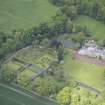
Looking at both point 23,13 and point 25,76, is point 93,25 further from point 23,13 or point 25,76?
point 25,76

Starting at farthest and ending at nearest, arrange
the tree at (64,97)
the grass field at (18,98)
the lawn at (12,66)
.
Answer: the lawn at (12,66) → the grass field at (18,98) → the tree at (64,97)

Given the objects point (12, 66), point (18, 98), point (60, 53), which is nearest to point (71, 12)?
point (60, 53)

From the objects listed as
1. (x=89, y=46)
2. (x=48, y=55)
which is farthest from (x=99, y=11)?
(x=48, y=55)

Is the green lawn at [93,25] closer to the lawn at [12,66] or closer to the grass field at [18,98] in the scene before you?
the lawn at [12,66]

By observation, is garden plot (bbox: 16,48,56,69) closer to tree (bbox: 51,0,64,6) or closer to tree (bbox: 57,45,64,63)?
tree (bbox: 57,45,64,63)

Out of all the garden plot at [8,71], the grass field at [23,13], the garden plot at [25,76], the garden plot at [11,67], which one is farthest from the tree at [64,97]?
the grass field at [23,13]

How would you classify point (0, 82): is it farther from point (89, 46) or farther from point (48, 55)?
point (89, 46)

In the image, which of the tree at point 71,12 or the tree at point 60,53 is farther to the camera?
the tree at point 71,12
